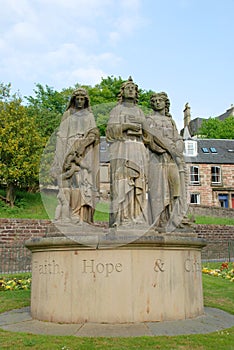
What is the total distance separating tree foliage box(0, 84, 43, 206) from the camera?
32469 millimetres

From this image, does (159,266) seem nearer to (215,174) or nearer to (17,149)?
(17,149)

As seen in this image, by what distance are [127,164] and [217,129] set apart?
186ft

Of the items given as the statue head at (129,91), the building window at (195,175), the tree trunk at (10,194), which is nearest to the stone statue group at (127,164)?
the statue head at (129,91)

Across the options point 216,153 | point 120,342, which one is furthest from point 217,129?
point 120,342

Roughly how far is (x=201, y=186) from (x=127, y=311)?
41550mm

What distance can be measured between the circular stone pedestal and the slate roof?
39.2 meters

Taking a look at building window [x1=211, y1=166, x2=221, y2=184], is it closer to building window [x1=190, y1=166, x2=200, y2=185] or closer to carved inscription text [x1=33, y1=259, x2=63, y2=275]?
building window [x1=190, y1=166, x2=200, y2=185]

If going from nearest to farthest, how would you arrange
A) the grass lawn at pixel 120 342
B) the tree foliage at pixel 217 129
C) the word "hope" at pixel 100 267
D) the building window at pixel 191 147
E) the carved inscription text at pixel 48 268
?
the grass lawn at pixel 120 342 → the word "hope" at pixel 100 267 → the carved inscription text at pixel 48 268 → the building window at pixel 191 147 → the tree foliage at pixel 217 129

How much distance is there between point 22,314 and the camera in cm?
782

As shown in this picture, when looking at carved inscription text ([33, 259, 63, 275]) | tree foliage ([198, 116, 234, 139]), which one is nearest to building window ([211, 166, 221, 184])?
tree foliage ([198, 116, 234, 139])

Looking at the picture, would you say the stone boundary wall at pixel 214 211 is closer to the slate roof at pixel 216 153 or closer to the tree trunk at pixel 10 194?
the slate roof at pixel 216 153

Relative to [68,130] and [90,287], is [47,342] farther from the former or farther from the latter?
[68,130]

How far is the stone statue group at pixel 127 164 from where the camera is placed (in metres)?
7.44

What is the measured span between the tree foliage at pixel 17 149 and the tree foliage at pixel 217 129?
113 ft
